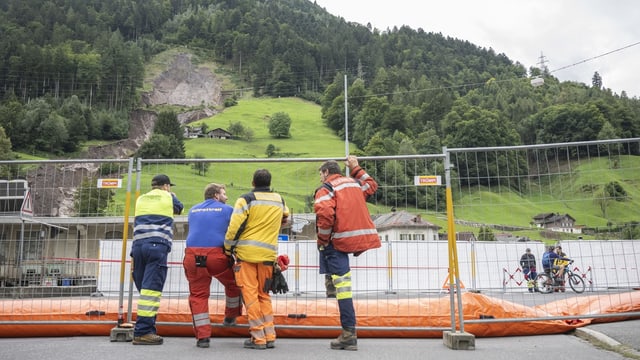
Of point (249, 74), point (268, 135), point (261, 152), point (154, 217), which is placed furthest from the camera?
point (249, 74)

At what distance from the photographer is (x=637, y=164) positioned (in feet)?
20.0

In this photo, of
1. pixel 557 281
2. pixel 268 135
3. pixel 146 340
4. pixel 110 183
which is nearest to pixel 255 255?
pixel 146 340

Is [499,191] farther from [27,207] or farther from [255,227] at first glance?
[27,207]

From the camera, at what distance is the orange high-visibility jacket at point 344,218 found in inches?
212

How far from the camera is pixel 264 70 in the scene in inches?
6014

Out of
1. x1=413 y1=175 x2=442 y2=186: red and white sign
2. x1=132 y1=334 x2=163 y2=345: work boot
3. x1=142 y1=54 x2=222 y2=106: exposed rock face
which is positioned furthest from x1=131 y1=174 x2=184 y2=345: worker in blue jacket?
x1=142 y1=54 x2=222 y2=106: exposed rock face

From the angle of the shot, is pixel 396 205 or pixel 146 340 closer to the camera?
pixel 146 340

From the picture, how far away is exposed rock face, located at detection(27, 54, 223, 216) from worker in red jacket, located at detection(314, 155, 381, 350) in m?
3.49

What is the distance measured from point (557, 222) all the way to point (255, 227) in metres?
3.64

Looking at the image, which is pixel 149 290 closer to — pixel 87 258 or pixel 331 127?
pixel 87 258

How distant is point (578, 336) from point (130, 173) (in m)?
5.81

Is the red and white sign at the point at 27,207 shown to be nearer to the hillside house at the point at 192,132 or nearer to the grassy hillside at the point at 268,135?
the grassy hillside at the point at 268,135

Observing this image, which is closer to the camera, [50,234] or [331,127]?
[50,234]

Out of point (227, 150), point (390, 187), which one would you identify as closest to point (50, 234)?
point (390, 187)
